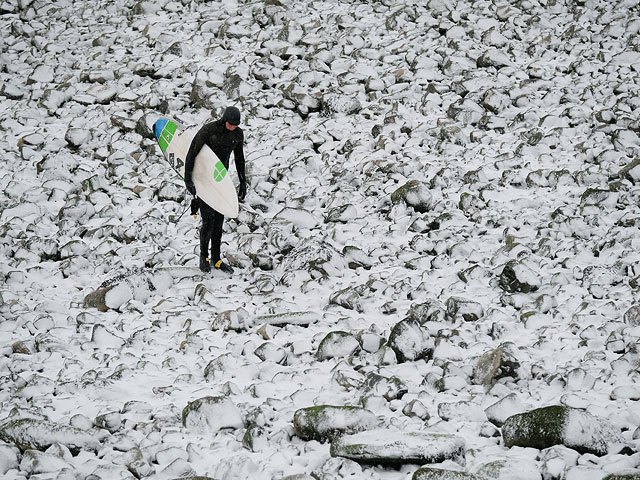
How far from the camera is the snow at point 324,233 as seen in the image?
4340 mm

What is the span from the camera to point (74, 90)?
35.9 ft

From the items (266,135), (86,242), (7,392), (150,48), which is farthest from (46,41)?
(7,392)

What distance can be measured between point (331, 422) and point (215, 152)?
11.6 ft

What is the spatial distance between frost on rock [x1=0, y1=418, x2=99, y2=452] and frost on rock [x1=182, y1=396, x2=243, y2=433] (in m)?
0.62

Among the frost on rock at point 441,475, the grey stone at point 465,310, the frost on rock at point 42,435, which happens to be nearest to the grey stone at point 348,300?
the grey stone at point 465,310

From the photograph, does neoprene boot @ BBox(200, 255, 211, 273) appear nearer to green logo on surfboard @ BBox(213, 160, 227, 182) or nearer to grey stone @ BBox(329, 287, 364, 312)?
green logo on surfboard @ BBox(213, 160, 227, 182)

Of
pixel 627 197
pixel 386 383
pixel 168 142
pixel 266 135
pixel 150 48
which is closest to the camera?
pixel 386 383

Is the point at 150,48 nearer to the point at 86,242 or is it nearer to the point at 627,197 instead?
the point at 86,242

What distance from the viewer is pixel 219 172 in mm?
6652

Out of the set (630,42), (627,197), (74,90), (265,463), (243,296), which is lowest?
(265,463)

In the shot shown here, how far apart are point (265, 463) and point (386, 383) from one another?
1124 millimetres

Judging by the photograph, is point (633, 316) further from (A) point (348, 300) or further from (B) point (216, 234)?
(B) point (216, 234)

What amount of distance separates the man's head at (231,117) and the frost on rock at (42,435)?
3.39 m

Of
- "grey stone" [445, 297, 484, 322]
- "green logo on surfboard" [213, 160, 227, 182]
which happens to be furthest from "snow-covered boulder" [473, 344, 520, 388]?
"green logo on surfboard" [213, 160, 227, 182]
